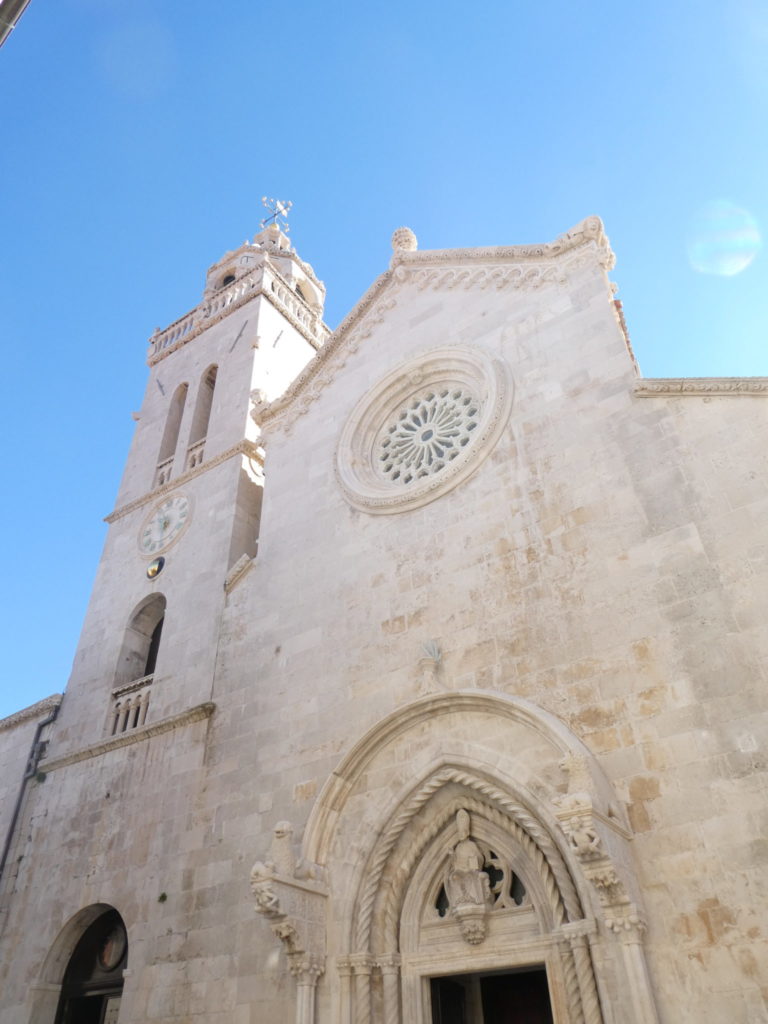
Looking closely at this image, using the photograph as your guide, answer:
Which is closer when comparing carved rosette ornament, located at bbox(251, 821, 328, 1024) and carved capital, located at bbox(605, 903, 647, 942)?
carved capital, located at bbox(605, 903, 647, 942)

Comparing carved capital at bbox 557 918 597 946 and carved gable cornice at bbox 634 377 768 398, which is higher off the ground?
carved gable cornice at bbox 634 377 768 398

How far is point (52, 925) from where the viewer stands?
452 inches

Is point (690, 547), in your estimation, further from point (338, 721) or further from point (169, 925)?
point (169, 925)

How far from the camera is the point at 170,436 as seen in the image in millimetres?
18484

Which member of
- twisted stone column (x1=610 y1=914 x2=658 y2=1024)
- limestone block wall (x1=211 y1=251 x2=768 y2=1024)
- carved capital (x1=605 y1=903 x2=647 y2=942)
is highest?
limestone block wall (x1=211 y1=251 x2=768 y2=1024)

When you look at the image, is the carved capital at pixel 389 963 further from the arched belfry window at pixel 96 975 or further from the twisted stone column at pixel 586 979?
the arched belfry window at pixel 96 975

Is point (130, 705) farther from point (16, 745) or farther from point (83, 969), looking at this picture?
point (83, 969)

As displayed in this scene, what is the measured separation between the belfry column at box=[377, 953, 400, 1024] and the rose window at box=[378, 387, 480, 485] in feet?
20.4

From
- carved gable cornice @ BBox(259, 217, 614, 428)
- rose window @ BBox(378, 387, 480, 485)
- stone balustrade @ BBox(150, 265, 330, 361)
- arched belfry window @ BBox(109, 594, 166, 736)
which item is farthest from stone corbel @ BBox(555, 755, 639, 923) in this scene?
stone balustrade @ BBox(150, 265, 330, 361)

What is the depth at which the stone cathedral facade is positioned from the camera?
6.99 metres

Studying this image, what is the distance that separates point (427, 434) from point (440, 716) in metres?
4.85

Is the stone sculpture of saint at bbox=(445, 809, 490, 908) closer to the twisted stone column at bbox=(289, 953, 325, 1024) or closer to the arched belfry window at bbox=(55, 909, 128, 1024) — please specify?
the twisted stone column at bbox=(289, 953, 325, 1024)

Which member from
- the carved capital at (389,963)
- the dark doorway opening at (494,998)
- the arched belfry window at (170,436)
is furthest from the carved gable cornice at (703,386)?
the arched belfry window at (170,436)

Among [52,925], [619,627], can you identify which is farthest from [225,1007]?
[619,627]
